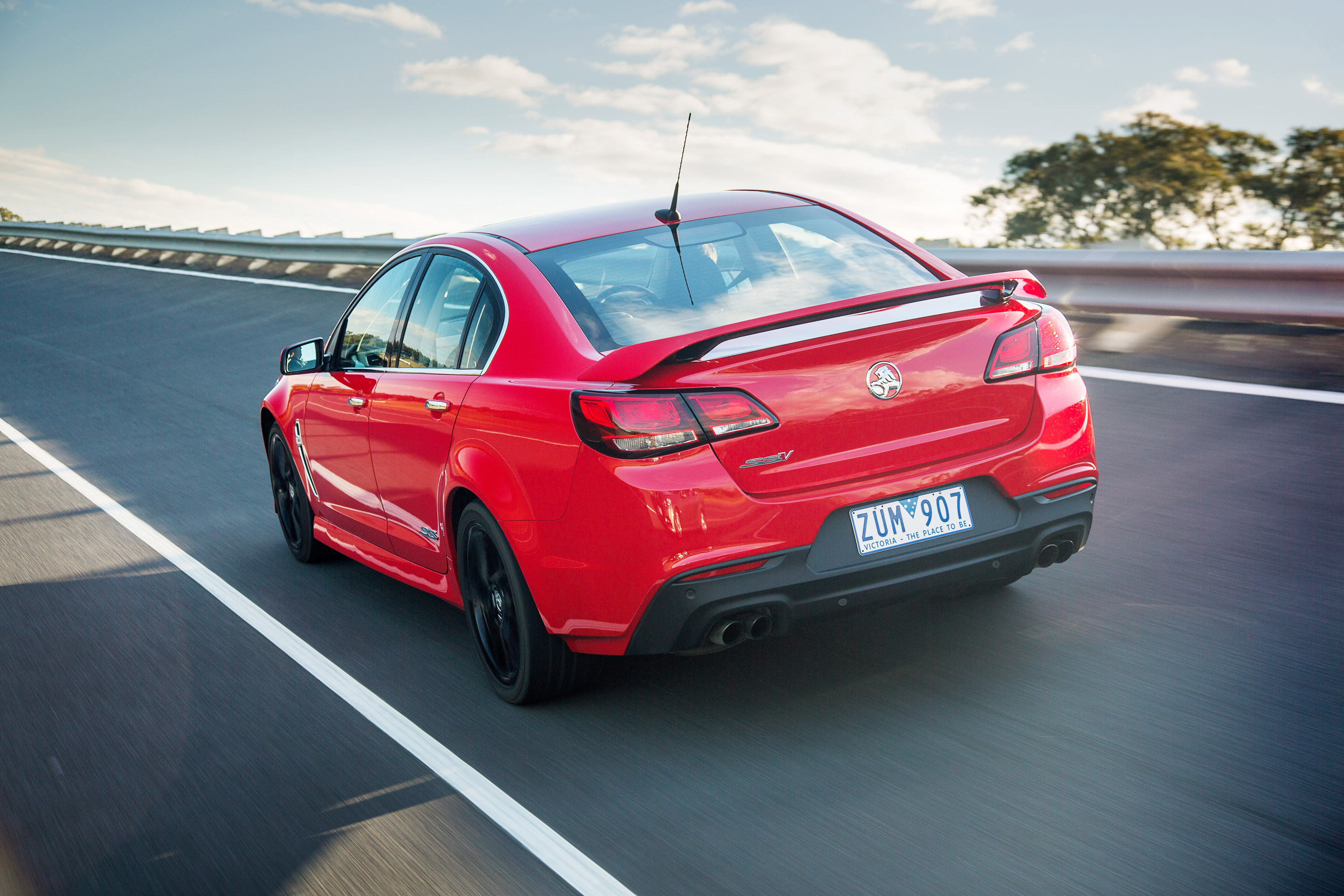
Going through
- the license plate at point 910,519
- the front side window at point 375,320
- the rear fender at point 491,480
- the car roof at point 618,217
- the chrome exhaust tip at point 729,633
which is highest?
the car roof at point 618,217

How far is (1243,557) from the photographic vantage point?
15.8ft

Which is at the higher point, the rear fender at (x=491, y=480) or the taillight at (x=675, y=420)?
the taillight at (x=675, y=420)

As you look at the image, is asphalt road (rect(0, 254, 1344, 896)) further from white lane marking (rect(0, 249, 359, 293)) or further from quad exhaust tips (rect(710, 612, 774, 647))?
white lane marking (rect(0, 249, 359, 293))

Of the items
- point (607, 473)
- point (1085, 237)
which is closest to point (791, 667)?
point (607, 473)

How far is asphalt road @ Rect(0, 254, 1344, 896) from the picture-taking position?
10.2 feet

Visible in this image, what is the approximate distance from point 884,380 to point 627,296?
3.09 feet

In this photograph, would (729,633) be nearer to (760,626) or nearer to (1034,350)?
(760,626)

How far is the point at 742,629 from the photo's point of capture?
12.1ft

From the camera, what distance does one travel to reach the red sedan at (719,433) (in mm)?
3557

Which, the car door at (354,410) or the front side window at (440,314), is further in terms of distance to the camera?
the car door at (354,410)

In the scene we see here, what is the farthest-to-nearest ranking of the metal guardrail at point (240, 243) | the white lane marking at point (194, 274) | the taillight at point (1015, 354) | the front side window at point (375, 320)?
the white lane marking at point (194, 274)
the metal guardrail at point (240, 243)
the front side window at point (375, 320)
the taillight at point (1015, 354)

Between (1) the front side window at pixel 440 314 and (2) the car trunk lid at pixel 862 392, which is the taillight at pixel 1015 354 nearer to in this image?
(2) the car trunk lid at pixel 862 392

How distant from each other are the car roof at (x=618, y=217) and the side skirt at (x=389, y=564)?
50.2 inches

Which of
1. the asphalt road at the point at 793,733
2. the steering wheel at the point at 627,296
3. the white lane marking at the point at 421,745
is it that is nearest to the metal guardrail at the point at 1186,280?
the asphalt road at the point at 793,733
